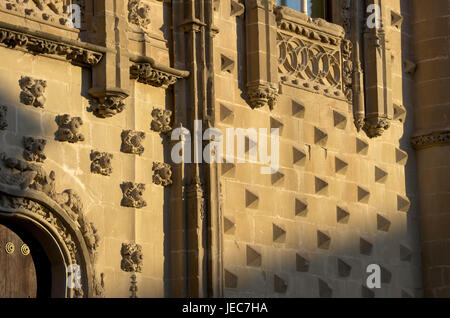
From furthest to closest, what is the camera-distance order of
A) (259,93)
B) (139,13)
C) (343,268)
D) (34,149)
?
1. (343,268)
2. (259,93)
3. (139,13)
4. (34,149)

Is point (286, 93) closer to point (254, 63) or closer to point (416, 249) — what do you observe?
point (254, 63)

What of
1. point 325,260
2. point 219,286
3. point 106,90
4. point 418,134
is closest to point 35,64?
point 106,90

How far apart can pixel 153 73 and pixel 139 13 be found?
857 millimetres

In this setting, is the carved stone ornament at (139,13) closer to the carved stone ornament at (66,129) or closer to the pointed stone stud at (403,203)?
the carved stone ornament at (66,129)

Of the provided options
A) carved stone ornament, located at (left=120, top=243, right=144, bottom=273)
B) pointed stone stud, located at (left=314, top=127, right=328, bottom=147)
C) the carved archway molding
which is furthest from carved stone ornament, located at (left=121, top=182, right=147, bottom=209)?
pointed stone stud, located at (left=314, top=127, right=328, bottom=147)

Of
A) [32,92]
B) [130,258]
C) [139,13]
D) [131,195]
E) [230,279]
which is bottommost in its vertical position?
[230,279]

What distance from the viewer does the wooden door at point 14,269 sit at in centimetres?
1770

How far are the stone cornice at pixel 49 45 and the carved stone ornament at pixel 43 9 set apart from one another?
0.34 m

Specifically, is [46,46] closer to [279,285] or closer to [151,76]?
[151,76]

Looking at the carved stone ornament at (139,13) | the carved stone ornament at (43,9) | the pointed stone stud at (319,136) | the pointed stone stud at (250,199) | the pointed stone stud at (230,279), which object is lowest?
the pointed stone stud at (230,279)

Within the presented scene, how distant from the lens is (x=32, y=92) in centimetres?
1611

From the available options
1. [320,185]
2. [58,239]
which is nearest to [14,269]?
[58,239]

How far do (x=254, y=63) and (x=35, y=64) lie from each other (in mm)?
3921

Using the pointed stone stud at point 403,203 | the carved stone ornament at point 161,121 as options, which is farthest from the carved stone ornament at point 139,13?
the pointed stone stud at point 403,203
